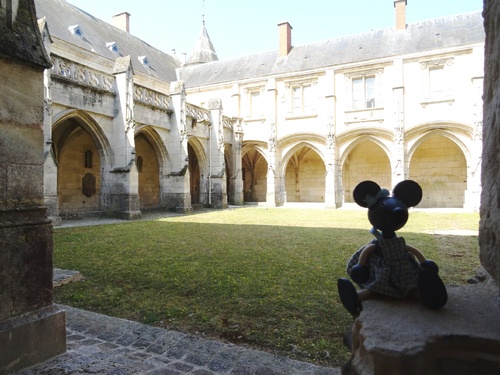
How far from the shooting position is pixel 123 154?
44.2ft

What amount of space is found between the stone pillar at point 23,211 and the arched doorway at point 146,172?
15905mm

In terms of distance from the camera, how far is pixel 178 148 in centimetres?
1625

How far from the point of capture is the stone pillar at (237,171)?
21797 mm

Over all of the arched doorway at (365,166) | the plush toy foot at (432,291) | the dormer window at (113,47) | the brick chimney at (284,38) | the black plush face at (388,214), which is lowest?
the plush toy foot at (432,291)

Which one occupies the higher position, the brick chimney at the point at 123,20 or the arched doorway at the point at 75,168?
the brick chimney at the point at 123,20

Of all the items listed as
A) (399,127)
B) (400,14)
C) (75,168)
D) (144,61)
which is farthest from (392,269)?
(144,61)

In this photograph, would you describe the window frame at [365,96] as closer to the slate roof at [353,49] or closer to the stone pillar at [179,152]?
the slate roof at [353,49]

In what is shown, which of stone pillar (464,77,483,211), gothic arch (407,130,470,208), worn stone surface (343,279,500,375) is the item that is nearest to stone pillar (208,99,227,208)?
gothic arch (407,130,470,208)

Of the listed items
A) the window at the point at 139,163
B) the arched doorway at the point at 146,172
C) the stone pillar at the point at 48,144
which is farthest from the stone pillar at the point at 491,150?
the window at the point at 139,163

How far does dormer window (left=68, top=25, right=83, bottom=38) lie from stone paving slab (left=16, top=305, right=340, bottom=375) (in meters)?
18.5

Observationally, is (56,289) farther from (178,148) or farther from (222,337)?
(178,148)

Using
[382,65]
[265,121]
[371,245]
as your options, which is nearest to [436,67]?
[382,65]

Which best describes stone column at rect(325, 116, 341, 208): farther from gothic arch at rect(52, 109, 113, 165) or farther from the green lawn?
gothic arch at rect(52, 109, 113, 165)

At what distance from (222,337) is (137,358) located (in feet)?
2.33
